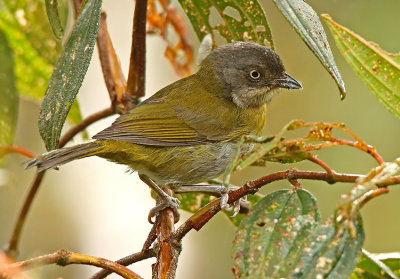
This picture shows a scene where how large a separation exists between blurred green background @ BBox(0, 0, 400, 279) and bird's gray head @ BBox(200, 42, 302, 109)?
2256 mm

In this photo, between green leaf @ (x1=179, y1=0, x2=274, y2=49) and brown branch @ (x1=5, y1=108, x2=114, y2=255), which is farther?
brown branch @ (x1=5, y1=108, x2=114, y2=255)

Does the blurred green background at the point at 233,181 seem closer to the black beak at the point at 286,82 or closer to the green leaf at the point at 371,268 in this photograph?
the black beak at the point at 286,82

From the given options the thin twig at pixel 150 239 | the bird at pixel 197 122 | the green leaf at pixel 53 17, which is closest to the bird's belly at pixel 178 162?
the bird at pixel 197 122

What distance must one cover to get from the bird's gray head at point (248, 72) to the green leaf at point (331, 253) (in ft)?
7.24

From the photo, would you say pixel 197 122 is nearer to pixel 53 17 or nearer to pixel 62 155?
pixel 62 155

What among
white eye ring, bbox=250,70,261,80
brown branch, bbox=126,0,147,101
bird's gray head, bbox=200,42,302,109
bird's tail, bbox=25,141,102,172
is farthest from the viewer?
white eye ring, bbox=250,70,261,80

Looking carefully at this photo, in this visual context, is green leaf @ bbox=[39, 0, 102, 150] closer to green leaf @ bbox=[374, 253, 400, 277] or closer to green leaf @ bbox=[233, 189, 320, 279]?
green leaf @ bbox=[233, 189, 320, 279]

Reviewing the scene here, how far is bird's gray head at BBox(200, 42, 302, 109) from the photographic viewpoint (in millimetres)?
3635

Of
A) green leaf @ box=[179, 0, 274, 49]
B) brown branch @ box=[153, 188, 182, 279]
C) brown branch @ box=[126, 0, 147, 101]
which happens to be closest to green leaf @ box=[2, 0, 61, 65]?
brown branch @ box=[126, 0, 147, 101]

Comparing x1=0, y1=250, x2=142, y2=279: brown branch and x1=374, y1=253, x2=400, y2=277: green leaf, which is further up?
x1=0, y1=250, x2=142, y2=279: brown branch

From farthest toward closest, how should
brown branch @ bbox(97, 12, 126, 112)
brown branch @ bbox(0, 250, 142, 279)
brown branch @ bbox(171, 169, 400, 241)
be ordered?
brown branch @ bbox(97, 12, 126, 112) < brown branch @ bbox(0, 250, 142, 279) < brown branch @ bbox(171, 169, 400, 241)

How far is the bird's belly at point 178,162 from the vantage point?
3.25 meters

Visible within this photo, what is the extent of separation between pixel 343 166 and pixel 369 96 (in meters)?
0.86

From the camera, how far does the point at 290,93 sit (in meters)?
6.84
